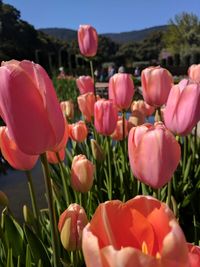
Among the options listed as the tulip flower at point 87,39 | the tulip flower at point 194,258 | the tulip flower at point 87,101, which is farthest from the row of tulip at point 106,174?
the tulip flower at point 87,39

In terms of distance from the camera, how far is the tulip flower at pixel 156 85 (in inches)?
57.1

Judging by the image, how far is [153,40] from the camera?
62.4 m

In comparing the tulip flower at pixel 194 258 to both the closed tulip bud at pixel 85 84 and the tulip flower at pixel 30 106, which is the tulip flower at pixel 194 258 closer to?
the tulip flower at pixel 30 106

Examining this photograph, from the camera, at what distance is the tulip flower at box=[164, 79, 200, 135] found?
1056 mm

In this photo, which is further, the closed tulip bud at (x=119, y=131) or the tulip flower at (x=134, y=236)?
the closed tulip bud at (x=119, y=131)

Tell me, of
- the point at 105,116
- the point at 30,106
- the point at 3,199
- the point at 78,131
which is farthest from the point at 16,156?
the point at 78,131

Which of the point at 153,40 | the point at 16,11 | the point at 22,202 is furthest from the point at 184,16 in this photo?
the point at 22,202

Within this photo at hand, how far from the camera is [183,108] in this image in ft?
3.47

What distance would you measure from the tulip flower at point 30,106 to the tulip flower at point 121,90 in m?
0.93

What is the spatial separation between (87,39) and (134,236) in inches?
73.7

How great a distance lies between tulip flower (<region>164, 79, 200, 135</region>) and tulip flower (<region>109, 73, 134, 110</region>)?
0.59m

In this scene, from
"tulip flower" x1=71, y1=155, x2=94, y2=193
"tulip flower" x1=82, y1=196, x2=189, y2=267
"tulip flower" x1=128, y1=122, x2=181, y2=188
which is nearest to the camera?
"tulip flower" x1=82, y1=196, x2=189, y2=267

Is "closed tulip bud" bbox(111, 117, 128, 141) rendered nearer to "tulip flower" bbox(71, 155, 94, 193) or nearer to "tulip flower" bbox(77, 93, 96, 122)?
"tulip flower" bbox(77, 93, 96, 122)

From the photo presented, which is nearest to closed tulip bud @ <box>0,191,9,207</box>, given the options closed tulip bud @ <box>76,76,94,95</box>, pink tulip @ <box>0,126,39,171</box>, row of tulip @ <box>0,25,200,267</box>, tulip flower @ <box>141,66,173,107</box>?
row of tulip @ <box>0,25,200,267</box>
